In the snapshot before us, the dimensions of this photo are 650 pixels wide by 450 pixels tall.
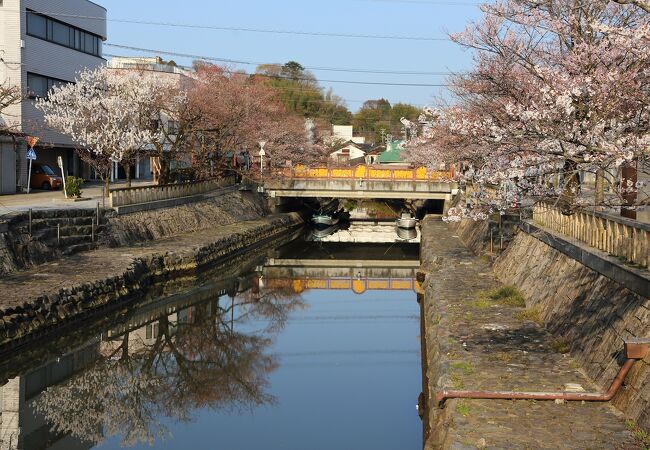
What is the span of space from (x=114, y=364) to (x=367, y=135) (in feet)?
378

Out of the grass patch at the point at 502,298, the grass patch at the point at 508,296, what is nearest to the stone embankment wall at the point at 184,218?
the grass patch at the point at 502,298

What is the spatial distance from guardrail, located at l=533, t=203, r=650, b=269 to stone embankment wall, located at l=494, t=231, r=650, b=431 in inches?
20.7

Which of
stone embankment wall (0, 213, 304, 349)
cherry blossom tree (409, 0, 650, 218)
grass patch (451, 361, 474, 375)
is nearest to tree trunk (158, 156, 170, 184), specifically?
stone embankment wall (0, 213, 304, 349)

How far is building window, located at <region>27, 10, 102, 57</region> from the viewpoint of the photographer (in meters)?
→ 43.0

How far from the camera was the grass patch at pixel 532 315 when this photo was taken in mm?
15617

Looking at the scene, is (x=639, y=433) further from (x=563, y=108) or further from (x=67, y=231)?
(x=67, y=231)

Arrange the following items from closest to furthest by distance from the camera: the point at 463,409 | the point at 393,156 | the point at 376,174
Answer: the point at 463,409, the point at 376,174, the point at 393,156

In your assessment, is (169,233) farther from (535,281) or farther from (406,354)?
(535,281)

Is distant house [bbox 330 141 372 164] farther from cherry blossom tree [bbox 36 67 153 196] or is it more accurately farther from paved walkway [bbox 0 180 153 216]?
paved walkway [bbox 0 180 153 216]

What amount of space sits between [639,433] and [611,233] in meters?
5.61

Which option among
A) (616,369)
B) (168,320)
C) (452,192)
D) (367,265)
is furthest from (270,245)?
(616,369)

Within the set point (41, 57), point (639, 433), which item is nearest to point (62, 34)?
point (41, 57)

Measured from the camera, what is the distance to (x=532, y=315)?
15.9 m

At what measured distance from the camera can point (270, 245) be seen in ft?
145
